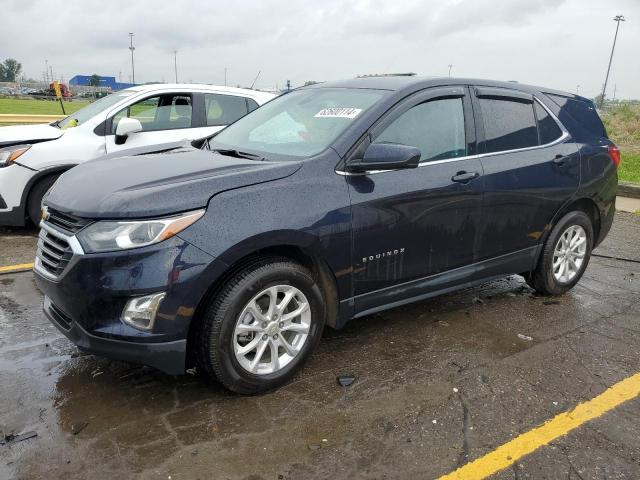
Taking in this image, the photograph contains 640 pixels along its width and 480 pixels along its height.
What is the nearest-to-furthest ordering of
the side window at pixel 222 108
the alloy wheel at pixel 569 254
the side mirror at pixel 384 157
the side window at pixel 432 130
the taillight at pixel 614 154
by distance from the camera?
1. the side mirror at pixel 384 157
2. the side window at pixel 432 130
3. the alloy wheel at pixel 569 254
4. the taillight at pixel 614 154
5. the side window at pixel 222 108

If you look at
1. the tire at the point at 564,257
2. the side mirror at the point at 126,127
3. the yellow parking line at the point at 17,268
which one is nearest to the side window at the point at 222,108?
the side mirror at the point at 126,127

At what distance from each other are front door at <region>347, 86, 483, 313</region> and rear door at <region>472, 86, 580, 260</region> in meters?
0.14

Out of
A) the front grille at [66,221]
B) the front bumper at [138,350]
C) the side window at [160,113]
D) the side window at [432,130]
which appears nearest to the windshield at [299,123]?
the side window at [432,130]

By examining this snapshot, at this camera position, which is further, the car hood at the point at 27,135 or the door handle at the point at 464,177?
the car hood at the point at 27,135

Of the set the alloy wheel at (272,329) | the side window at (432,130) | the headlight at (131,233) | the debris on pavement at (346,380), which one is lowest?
the debris on pavement at (346,380)

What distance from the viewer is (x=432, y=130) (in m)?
3.78

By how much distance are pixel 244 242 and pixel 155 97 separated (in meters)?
4.58

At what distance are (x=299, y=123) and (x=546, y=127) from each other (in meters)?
2.05

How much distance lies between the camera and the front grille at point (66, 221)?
2.86 meters

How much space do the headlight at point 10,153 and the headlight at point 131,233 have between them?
4.07m

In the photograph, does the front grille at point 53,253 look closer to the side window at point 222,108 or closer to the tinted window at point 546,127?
the tinted window at point 546,127

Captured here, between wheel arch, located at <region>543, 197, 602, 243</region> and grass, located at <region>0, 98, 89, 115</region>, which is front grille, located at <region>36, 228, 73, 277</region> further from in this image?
grass, located at <region>0, 98, 89, 115</region>

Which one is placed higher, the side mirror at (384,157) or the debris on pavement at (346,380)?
the side mirror at (384,157)

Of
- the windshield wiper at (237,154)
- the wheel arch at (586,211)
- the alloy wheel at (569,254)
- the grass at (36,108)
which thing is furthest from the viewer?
the grass at (36,108)
